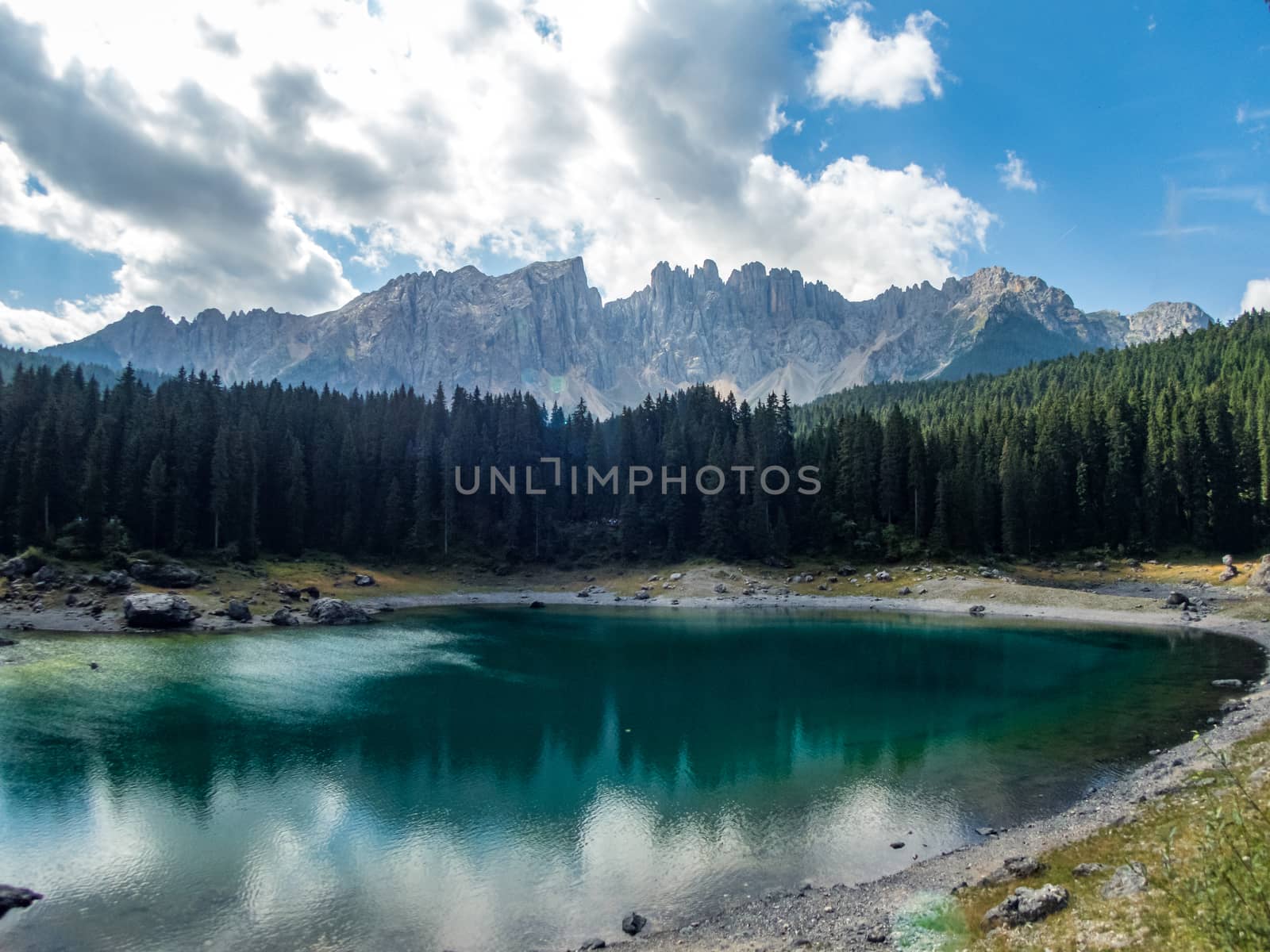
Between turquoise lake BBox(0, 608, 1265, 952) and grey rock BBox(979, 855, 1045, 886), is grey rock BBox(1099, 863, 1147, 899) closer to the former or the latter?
grey rock BBox(979, 855, 1045, 886)

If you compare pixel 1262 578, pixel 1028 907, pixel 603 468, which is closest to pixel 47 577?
pixel 603 468

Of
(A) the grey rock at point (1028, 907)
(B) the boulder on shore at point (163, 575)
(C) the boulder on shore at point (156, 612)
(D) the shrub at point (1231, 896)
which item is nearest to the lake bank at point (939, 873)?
(C) the boulder on shore at point (156, 612)

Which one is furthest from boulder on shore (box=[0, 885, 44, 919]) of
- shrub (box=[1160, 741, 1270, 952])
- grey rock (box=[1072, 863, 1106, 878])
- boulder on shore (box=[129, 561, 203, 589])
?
boulder on shore (box=[129, 561, 203, 589])

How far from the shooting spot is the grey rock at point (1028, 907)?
559 inches

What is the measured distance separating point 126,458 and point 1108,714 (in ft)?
343

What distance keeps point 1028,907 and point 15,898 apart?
25081mm

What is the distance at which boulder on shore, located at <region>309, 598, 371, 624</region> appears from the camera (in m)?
73.2

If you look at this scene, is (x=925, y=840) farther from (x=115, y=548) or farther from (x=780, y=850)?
(x=115, y=548)

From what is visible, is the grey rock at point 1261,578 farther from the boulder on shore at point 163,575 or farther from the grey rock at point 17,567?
the grey rock at point 17,567

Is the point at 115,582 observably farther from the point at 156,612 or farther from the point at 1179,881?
the point at 1179,881

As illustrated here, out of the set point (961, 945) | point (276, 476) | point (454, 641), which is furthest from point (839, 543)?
→ point (961, 945)

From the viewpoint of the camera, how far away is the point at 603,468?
126 metres

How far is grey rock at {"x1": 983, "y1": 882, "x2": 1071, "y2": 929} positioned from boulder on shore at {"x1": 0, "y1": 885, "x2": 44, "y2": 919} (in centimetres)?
2405

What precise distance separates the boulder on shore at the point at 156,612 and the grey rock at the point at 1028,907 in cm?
7088
